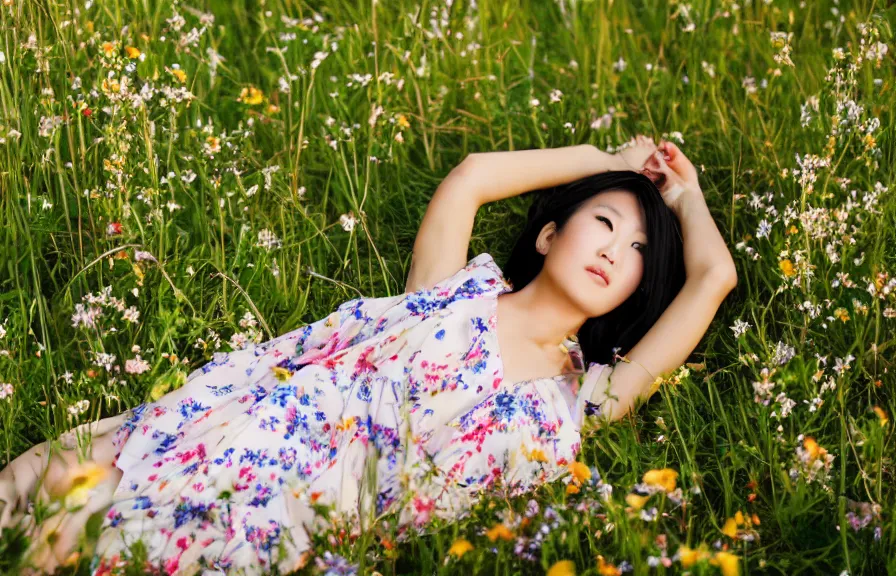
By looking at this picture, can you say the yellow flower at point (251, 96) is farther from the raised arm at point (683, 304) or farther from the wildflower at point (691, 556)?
the wildflower at point (691, 556)

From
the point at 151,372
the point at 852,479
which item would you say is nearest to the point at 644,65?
the point at 852,479

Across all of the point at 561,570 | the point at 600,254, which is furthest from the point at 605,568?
the point at 600,254

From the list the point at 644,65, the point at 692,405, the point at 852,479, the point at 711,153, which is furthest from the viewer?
the point at 644,65

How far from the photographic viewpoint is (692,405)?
311cm

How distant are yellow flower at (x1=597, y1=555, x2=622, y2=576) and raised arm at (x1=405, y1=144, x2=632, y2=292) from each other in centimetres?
127

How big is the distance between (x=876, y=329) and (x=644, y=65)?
1833 millimetres

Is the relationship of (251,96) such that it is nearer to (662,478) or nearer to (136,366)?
(136,366)

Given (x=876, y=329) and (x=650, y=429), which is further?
(x=650, y=429)

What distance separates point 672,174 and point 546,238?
1.75ft

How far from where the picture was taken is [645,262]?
11.1 feet

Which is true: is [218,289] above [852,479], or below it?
above

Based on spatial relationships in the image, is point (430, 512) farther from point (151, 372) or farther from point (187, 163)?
point (187, 163)

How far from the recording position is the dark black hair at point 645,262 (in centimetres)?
340

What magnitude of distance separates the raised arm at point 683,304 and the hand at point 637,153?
135mm
